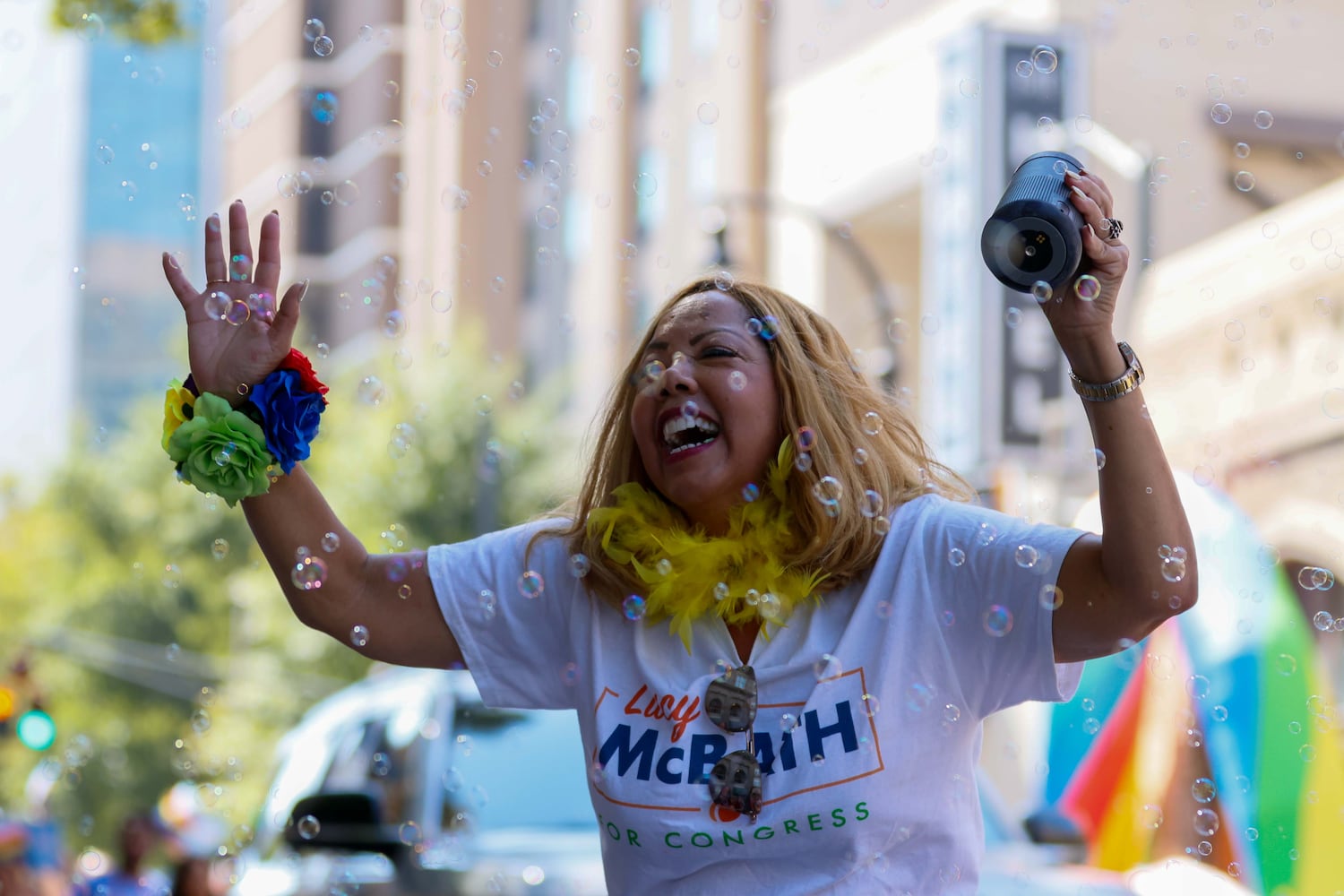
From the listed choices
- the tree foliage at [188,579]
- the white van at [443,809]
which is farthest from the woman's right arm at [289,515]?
the tree foliage at [188,579]

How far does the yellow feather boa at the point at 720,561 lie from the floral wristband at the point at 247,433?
15.9 inches

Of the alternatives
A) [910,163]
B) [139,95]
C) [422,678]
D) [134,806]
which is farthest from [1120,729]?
[139,95]

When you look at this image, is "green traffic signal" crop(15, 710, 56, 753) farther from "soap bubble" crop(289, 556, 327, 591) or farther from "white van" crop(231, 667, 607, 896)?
"soap bubble" crop(289, 556, 327, 591)

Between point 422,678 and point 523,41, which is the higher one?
point 523,41

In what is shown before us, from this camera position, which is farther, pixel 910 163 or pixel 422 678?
pixel 910 163

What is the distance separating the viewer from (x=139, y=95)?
78.2 metres

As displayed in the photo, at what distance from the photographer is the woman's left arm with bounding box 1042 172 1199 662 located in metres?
1.89

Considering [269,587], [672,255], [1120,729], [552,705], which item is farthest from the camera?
[672,255]

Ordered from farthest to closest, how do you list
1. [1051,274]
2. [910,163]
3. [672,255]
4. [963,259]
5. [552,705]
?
[672,255], [910,163], [963,259], [552,705], [1051,274]

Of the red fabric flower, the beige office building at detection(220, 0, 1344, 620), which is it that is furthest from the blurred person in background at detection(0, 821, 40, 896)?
the red fabric flower

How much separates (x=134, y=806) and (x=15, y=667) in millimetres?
23705

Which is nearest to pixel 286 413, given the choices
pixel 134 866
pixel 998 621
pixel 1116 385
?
pixel 998 621

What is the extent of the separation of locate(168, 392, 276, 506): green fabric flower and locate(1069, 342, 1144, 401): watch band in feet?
3.33

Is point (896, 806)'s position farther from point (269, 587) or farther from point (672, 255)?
point (672, 255)
